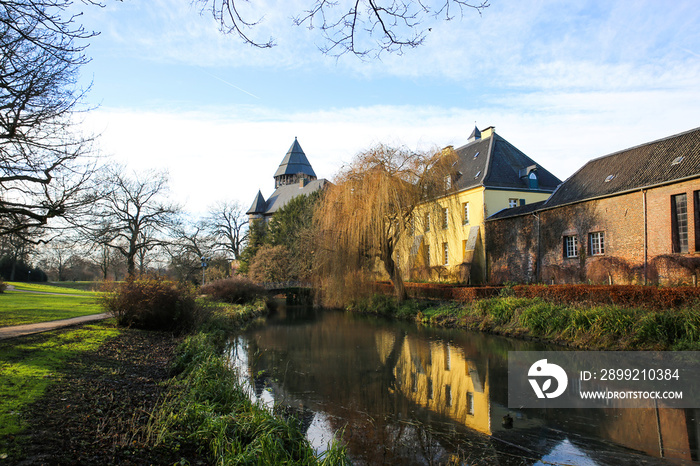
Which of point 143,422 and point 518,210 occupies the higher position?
point 518,210

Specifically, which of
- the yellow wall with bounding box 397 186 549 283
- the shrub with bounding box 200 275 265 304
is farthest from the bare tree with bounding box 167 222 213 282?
the yellow wall with bounding box 397 186 549 283

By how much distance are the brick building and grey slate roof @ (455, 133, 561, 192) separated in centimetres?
357

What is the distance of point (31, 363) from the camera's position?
6262 millimetres

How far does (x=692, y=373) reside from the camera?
7914 millimetres

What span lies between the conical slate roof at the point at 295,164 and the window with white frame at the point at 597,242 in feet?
163

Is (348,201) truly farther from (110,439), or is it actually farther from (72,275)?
(72,275)

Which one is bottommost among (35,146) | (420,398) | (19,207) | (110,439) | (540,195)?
(420,398)

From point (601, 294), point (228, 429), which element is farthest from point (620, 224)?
point (228, 429)

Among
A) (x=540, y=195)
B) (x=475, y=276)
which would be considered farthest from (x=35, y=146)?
(x=540, y=195)

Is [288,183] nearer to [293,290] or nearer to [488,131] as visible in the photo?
[293,290]

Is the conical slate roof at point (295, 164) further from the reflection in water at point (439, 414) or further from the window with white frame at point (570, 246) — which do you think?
the reflection in water at point (439, 414)

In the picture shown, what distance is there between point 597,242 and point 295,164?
5152 cm

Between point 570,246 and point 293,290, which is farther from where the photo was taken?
point 293,290

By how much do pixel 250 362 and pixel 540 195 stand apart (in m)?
22.1
